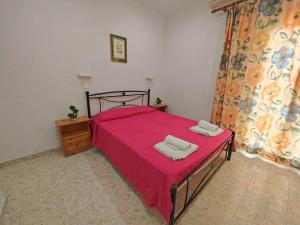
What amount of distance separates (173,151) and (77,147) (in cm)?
188

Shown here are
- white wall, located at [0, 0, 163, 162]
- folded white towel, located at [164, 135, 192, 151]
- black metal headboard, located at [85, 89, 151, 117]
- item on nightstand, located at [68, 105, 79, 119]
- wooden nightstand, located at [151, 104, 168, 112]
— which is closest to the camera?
folded white towel, located at [164, 135, 192, 151]

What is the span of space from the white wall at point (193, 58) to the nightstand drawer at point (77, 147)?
2520 millimetres

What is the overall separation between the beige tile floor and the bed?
154 mm

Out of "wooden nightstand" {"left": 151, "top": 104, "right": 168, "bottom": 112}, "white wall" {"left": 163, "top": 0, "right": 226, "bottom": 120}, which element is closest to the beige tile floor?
"white wall" {"left": 163, "top": 0, "right": 226, "bottom": 120}

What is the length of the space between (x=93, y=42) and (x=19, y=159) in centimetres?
242

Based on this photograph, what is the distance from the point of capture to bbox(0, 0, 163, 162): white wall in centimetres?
199

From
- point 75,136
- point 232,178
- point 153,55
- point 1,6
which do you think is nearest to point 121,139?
point 75,136

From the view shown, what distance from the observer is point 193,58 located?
3.35 m

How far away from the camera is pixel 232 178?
2.00 m

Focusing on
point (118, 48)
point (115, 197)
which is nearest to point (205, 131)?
point (115, 197)

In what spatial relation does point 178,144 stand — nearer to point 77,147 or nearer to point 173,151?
point 173,151

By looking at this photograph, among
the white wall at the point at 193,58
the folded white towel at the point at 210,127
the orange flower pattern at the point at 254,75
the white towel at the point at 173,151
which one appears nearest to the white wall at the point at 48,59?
the white wall at the point at 193,58

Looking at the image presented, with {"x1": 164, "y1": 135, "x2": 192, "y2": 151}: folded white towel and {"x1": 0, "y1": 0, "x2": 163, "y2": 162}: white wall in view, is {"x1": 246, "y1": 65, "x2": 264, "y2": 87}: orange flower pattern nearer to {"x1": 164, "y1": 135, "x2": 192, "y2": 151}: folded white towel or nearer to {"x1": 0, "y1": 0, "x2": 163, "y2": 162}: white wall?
{"x1": 164, "y1": 135, "x2": 192, "y2": 151}: folded white towel

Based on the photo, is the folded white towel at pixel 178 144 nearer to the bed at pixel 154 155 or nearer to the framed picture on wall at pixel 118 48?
the bed at pixel 154 155
